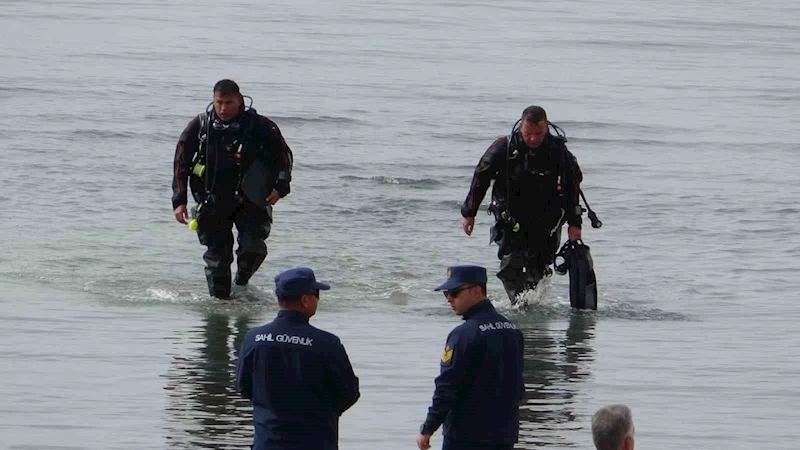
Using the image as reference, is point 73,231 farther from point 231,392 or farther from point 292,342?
point 292,342

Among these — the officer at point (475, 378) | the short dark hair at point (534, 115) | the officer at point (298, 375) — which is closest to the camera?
the officer at point (298, 375)

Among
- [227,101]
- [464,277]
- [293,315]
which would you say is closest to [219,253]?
[227,101]

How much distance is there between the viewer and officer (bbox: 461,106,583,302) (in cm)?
1345

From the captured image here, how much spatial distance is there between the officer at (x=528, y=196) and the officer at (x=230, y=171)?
59.3 inches

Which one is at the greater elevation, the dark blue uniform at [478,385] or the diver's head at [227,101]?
the diver's head at [227,101]

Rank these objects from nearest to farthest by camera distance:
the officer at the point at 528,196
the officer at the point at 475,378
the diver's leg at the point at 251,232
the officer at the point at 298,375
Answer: the officer at the point at 298,375, the officer at the point at 475,378, the officer at the point at 528,196, the diver's leg at the point at 251,232

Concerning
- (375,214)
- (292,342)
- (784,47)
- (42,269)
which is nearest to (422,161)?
(375,214)

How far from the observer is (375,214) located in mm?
20391

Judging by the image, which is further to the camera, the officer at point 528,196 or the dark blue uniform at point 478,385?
the officer at point 528,196

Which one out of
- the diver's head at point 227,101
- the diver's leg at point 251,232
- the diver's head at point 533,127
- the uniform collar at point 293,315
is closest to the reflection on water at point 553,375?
the diver's head at point 533,127

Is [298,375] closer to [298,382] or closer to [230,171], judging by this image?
[298,382]

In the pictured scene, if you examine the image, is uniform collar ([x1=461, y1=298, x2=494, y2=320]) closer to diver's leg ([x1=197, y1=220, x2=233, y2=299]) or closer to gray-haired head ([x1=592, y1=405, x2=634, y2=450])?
gray-haired head ([x1=592, y1=405, x2=634, y2=450])

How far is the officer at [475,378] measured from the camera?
7859 mm

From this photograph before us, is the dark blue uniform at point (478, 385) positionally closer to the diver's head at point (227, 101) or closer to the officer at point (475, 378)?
the officer at point (475, 378)
